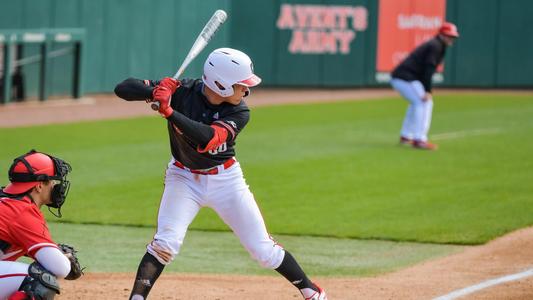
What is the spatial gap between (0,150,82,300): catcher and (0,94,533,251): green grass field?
4.71m

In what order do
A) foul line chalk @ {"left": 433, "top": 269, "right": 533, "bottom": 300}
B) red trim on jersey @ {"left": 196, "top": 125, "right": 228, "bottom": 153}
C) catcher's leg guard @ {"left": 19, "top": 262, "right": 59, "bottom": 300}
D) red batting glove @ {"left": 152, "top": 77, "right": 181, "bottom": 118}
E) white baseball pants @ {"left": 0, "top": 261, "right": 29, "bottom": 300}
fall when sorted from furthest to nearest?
1. foul line chalk @ {"left": 433, "top": 269, "right": 533, "bottom": 300}
2. red trim on jersey @ {"left": 196, "top": 125, "right": 228, "bottom": 153}
3. red batting glove @ {"left": 152, "top": 77, "right": 181, "bottom": 118}
4. white baseball pants @ {"left": 0, "top": 261, "right": 29, "bottom": 300}
5. catcher's leg guard @ {"left": 19, "top": 262, "right": 59, "bottom": 300}

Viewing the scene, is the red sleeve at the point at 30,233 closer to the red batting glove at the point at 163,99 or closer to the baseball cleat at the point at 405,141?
the red batting glove at the point at 163,99

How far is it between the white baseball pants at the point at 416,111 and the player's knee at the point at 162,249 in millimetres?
10038

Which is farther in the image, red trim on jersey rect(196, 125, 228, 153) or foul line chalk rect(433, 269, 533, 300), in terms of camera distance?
foul line chalk rect(433, 269, 533, 300)

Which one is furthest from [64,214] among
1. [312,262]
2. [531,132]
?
[531,132]

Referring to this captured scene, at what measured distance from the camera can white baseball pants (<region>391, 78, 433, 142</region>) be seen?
1588 centimetres

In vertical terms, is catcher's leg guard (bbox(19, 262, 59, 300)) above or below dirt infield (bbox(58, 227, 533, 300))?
above

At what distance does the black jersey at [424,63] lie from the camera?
15.9 m

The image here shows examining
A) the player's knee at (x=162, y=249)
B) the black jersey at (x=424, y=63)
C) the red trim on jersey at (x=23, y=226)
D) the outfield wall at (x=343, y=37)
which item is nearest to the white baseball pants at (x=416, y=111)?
the black jersey at (x=424, y=63)

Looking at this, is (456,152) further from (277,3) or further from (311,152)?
(277,3)

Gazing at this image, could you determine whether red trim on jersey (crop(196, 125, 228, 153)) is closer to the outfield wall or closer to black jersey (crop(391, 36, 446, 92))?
black jersey (crop(391, 36, 446, 92))

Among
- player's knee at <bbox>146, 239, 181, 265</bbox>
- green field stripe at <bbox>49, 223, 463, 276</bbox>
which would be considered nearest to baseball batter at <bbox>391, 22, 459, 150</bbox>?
green field stripe at <bbox>49, 223, 463, 276</bbox>

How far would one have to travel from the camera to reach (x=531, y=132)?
1830 centimetres

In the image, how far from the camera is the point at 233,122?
6344mm
